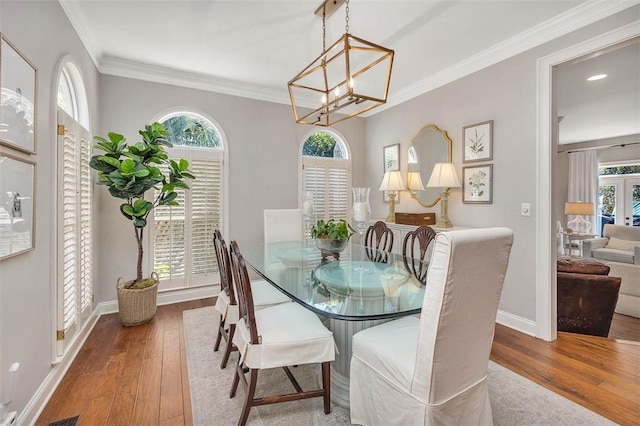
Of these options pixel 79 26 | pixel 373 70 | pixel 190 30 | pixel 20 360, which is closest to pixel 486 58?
pixel 373 70

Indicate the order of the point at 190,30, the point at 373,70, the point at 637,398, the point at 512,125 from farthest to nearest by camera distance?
the point at 373,70 < the point at 512,125 < the point at 190,30 < the point at 637,398

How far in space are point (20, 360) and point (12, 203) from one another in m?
0.85

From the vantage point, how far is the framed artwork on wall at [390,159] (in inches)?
172

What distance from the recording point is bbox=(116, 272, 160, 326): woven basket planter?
2.93 m

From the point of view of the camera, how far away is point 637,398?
6.15 ft

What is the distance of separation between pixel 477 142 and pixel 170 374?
3613 mm

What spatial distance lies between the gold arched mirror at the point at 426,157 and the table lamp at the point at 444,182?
22 cm

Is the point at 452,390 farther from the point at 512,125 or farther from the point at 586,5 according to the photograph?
the point at 586,5

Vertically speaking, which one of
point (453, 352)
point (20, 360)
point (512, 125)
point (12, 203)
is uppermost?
point (512, 125)

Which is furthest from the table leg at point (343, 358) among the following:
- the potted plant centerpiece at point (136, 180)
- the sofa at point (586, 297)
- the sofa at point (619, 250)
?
the sofa at point (619, 250)

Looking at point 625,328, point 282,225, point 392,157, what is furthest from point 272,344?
point 625,328

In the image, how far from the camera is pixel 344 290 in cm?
181

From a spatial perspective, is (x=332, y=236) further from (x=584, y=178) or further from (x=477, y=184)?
(x=584, y=178)

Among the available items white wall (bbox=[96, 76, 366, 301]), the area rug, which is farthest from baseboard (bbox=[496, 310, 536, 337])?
white wall (bbox=[96, 76, 366, 301])
